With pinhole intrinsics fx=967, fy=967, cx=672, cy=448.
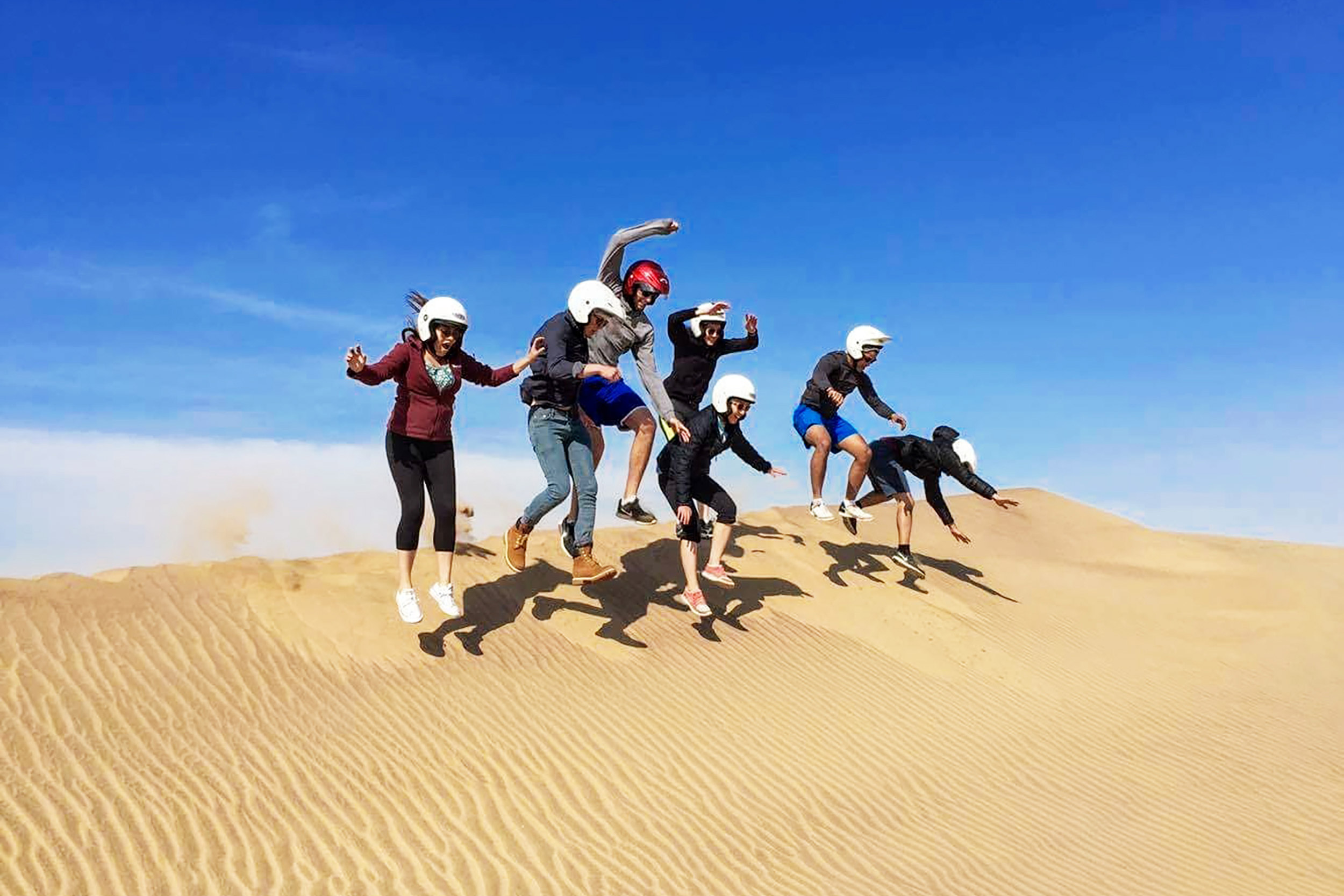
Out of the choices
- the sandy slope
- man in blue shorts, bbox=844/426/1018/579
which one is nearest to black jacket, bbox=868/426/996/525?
man in blue shorts, bbox=844/426/1018/579

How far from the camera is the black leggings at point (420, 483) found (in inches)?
281

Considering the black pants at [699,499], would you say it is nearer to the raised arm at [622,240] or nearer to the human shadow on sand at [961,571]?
the raised arm at [622,240]

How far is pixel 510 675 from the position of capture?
7844 millimetres

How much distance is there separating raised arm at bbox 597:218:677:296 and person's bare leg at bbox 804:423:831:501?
10.4ft

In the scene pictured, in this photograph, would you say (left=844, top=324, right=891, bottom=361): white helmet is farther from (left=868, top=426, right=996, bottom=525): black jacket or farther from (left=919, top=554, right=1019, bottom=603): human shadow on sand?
(left=919, top=554, right=1019, bottom=603): human shadow on sand

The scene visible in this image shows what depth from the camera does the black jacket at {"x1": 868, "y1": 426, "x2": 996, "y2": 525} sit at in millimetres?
11062

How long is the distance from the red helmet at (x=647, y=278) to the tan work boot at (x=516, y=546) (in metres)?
2.30

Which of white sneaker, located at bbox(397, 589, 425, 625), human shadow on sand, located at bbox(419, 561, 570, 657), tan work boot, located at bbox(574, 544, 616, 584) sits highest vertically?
tan work boot, located at bbox(574, 544, 616, 584)

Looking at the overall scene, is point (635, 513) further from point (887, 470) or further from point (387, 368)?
point (887, 470)

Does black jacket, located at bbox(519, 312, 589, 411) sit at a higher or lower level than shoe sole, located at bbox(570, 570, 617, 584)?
higher

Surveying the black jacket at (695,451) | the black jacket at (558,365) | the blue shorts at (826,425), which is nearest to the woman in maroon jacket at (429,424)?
the black jacket at (558,365)

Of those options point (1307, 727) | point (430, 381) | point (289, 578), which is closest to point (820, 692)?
point (430, 381)

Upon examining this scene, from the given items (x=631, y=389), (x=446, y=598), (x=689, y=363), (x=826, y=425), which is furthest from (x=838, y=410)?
(x=446, y=598)

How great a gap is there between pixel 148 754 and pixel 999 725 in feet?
22.9
